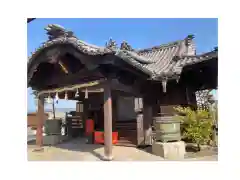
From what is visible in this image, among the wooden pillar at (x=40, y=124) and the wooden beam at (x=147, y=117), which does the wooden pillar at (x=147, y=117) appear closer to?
the wooden beam at (x=147, y=117)

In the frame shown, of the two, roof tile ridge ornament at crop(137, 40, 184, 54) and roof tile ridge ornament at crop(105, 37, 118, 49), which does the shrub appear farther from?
roof tile ridge ornament at crop(137, 40, 184, 54)

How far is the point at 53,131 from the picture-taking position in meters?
8.59

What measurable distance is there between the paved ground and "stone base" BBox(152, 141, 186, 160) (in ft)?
0.46

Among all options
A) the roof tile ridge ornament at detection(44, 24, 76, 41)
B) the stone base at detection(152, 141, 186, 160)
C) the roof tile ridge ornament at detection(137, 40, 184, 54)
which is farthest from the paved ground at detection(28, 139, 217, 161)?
the roof tile ridge ornament at detection(137, 40, 184, 54)

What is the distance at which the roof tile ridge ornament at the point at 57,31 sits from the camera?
6.30 metres

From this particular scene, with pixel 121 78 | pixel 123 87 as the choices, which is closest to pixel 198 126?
pixel 123 87

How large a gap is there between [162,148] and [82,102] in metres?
3.85

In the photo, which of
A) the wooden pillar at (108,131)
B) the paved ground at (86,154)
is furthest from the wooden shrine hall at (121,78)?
the paved ground at (86,154)

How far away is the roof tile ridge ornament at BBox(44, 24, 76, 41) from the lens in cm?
630

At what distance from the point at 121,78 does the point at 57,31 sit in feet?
5.79

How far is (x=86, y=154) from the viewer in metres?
6.57
